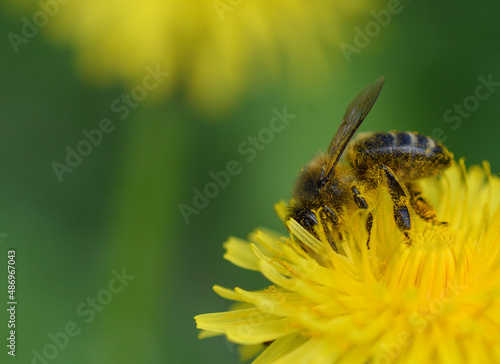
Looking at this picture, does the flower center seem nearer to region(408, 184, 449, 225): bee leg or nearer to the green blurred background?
region(408, 184, 449, 225): bee leg

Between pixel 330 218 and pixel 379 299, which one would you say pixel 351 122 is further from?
pixel 379 299

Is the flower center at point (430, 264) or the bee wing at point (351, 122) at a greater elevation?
the bee wing at point (351, 122)

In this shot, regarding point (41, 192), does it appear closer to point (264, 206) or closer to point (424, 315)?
point (264, 206)

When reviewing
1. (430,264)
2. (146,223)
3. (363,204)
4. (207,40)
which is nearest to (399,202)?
(363,204)

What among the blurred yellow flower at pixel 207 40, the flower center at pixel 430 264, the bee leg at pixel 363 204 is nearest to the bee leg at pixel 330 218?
the bee leg at pixel 363 204

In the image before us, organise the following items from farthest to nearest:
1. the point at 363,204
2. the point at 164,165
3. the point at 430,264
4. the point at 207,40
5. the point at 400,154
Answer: the point at 164,165 → the point at 207,40 → the point at 400,154 → the point at 363,204 → the point at 430,264

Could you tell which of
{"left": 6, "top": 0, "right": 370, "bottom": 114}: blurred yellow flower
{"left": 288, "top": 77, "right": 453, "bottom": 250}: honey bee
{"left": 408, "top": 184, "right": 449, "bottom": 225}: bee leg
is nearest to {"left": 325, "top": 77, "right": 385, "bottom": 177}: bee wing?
{"left": 288, "top": 77, "right": 453, "bottom": 250}: honey bee

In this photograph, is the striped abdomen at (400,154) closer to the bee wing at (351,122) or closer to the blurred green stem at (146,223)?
the bee wing at (351,122)
